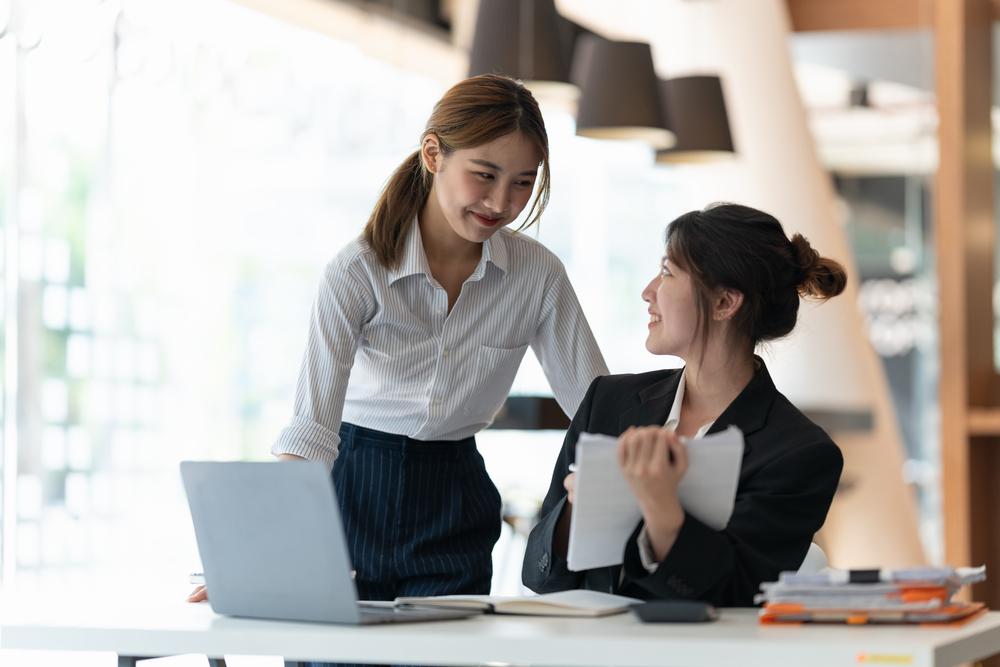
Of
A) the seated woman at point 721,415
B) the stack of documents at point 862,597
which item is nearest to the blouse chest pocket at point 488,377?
the seated woman at point 721,415

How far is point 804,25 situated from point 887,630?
16.5 feet

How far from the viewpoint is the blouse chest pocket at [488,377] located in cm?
236

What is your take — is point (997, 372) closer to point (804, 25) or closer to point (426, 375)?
point (804, 25)

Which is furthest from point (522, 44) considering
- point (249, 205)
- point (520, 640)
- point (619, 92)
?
point (520, 640)

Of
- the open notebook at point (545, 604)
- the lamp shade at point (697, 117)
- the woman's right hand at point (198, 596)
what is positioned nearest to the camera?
the open notebook at point (545, 604)

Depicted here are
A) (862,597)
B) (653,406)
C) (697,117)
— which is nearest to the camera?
(862,597)

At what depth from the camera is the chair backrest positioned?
202 cm

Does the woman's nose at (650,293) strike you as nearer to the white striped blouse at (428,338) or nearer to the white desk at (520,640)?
the white striped blouse at (428,338)

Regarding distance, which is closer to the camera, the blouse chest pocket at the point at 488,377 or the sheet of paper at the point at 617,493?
the sheet of paper at the point at 617,493

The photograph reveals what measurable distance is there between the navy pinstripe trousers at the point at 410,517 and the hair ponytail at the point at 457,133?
311 mm

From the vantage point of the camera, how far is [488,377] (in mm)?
2377

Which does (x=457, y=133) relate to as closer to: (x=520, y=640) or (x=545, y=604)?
(x=545, y=604)

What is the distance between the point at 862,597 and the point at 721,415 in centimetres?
53

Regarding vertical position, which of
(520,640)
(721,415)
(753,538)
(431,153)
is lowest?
(520,640)
